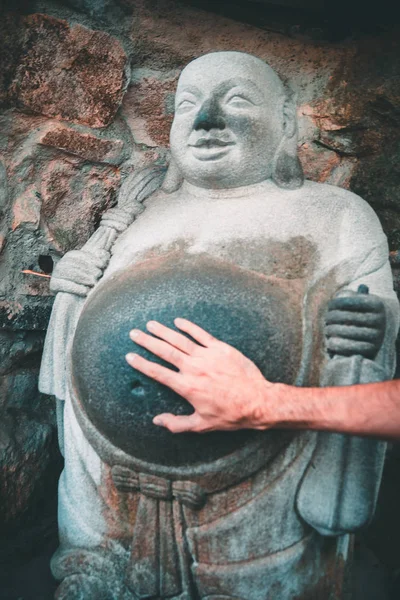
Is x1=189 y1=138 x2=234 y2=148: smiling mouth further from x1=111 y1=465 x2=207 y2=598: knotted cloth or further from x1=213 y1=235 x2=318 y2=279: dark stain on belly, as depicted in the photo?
x1=111 y1=465 x2=207 y2=598: knotted cloth

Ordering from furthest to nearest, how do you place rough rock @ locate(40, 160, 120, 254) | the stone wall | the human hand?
1. rough rock @ locate(40, 160, 120, 254)
2. the stone wall
3. the human hand

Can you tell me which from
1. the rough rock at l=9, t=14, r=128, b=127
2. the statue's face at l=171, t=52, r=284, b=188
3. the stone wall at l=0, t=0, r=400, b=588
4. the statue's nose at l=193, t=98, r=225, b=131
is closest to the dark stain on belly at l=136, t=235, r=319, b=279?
the statue's face at l=171, t=52, r=284, b=188

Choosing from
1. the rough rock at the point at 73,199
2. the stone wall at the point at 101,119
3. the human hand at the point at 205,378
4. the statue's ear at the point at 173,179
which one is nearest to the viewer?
the human hand at the point at 205,378

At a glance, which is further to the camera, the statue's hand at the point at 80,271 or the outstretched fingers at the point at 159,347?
the statue's hand at the point at 80,271

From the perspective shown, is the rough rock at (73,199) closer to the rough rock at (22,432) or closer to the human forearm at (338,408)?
the rough rock at (22,432)

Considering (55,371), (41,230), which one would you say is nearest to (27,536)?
(55,371)

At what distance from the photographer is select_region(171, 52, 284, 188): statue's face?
5.87 feet

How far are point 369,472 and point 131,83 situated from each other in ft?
6.00

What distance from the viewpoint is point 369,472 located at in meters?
1.48

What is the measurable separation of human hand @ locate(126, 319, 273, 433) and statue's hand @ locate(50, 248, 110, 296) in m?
0.47

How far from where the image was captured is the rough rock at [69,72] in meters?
2.10

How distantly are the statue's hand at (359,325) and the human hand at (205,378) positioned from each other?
0.27 metres

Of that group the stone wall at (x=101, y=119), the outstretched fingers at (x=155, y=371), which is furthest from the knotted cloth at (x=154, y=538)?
the stone wall at (x=101, y=119)

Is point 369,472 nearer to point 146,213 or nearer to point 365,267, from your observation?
point 365,267
